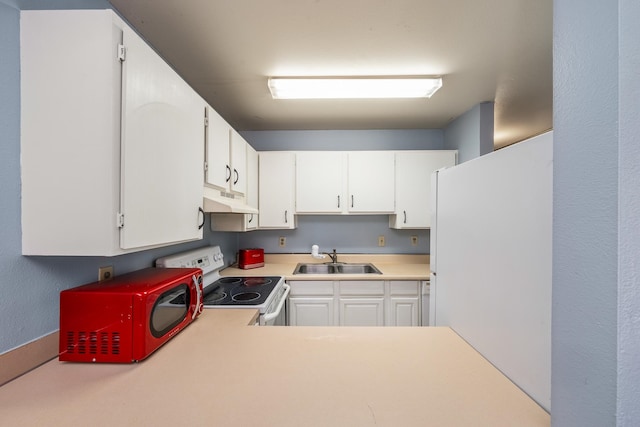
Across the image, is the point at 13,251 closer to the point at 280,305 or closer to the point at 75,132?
the point at 75,132

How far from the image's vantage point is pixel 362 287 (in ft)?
7.25

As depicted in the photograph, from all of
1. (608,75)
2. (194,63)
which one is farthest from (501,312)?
(194,63)

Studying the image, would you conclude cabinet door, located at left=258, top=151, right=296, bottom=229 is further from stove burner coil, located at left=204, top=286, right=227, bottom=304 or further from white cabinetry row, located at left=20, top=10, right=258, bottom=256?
white cabinetry row, located at left=20, top=10, right=258, bottom=256

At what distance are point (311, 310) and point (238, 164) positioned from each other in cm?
145

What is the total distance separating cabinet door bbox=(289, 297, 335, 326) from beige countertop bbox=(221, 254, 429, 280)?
20 cm

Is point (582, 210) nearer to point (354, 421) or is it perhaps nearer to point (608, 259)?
point (608, 259)

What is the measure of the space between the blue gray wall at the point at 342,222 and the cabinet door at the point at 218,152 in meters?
1.13

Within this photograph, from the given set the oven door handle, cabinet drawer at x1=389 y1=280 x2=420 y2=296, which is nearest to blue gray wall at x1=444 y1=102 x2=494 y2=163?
cabinet drawer at x1=389 y1=280 x2=420 y2=296

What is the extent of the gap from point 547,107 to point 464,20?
1641 mm

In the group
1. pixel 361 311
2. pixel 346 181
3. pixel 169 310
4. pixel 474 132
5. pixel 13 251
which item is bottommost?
pixel 361 311

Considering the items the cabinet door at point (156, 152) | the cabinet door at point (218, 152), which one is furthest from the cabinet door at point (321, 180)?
the cabinet door at point (156, 152)

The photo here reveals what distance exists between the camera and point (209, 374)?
81 centimetres

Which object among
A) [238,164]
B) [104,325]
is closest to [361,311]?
[238,164]

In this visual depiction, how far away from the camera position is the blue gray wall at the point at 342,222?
2.82 m
